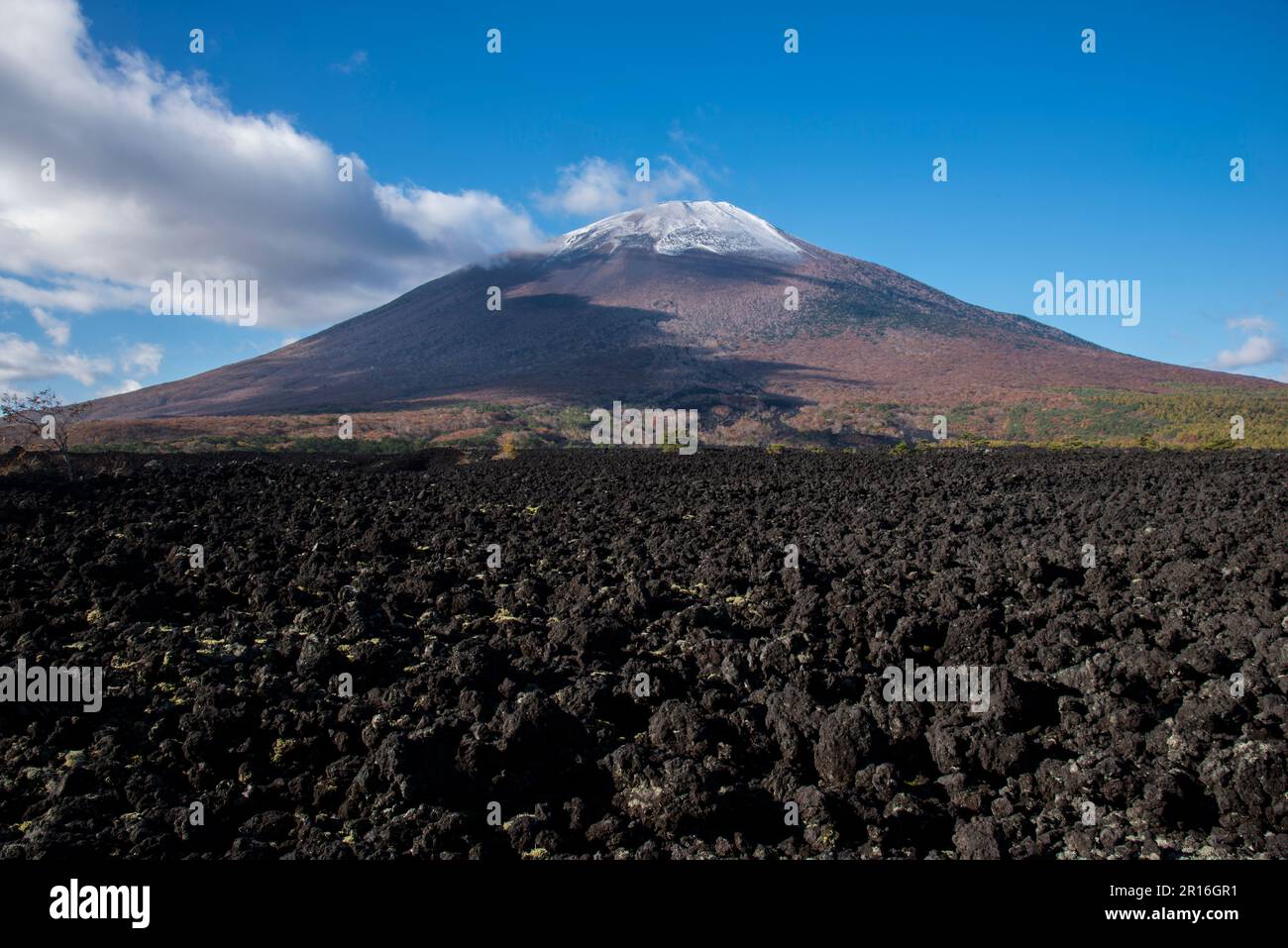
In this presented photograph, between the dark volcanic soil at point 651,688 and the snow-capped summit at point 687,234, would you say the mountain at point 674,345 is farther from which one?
the dark volcanic soil at point 651,688

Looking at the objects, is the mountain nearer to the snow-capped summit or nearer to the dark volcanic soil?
the snow-capped summit

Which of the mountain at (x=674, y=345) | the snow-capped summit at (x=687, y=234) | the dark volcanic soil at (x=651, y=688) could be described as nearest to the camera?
the dark volcanic soil at (x=651, y=688)

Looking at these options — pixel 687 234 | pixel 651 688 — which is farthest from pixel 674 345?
pixel 651 688

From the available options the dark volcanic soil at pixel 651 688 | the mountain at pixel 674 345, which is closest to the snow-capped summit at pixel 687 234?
the mountain at pixel 674 345

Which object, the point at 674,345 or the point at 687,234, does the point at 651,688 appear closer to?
the point at 674,345
